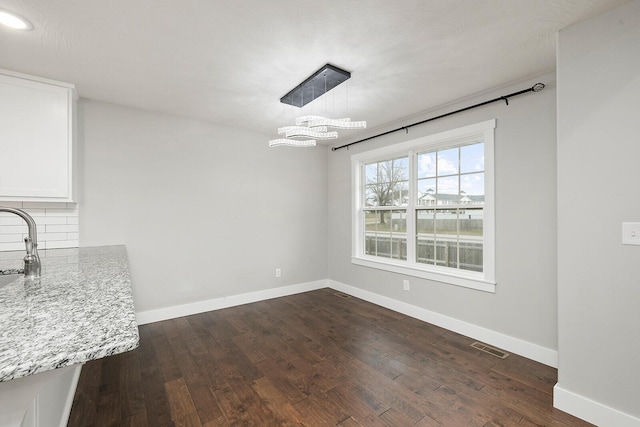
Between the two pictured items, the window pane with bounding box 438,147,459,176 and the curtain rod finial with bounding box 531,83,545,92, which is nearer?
the curtain rod finial with bounding box 531,83,545,92

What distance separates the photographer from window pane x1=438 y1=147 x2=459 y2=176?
3223 millimetres

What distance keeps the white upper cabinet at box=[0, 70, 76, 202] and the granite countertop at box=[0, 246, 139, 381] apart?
4.84 feet

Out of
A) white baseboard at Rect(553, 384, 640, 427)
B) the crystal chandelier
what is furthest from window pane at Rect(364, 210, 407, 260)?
white baseboard at Rect(553, 384, 640, 427)

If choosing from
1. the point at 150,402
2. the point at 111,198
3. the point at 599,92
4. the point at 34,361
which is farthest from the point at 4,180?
the point at 599,92

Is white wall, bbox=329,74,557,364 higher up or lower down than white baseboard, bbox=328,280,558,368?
higher up

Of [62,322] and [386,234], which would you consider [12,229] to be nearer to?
[62,322]

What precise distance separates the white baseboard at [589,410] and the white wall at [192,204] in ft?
11.0

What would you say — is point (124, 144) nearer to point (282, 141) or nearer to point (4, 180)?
point (4, 180)

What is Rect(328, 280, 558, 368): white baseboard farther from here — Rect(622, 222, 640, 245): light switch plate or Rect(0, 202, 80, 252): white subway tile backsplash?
Rect(0, 202, 80, 252): white subway tile backsplash

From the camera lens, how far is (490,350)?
106 inches

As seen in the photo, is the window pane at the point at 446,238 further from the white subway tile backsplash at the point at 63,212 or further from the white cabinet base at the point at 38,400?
the white subway tile backsplash at the point at 63,212

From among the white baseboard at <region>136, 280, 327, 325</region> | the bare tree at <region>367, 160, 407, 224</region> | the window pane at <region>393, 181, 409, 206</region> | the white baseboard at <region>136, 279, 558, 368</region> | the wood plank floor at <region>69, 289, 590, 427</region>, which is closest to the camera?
the wood plank floor at <region>69, 289, 590, 427</region>

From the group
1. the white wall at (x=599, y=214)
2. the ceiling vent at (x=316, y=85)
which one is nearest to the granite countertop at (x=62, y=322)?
the ceiling vent at (x=316, y=85)

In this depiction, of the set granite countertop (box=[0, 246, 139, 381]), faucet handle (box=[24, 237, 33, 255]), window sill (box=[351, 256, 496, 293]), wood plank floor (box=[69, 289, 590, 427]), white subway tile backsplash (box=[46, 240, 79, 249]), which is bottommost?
wood plank floor (box=[69, 289, 590, 427])
